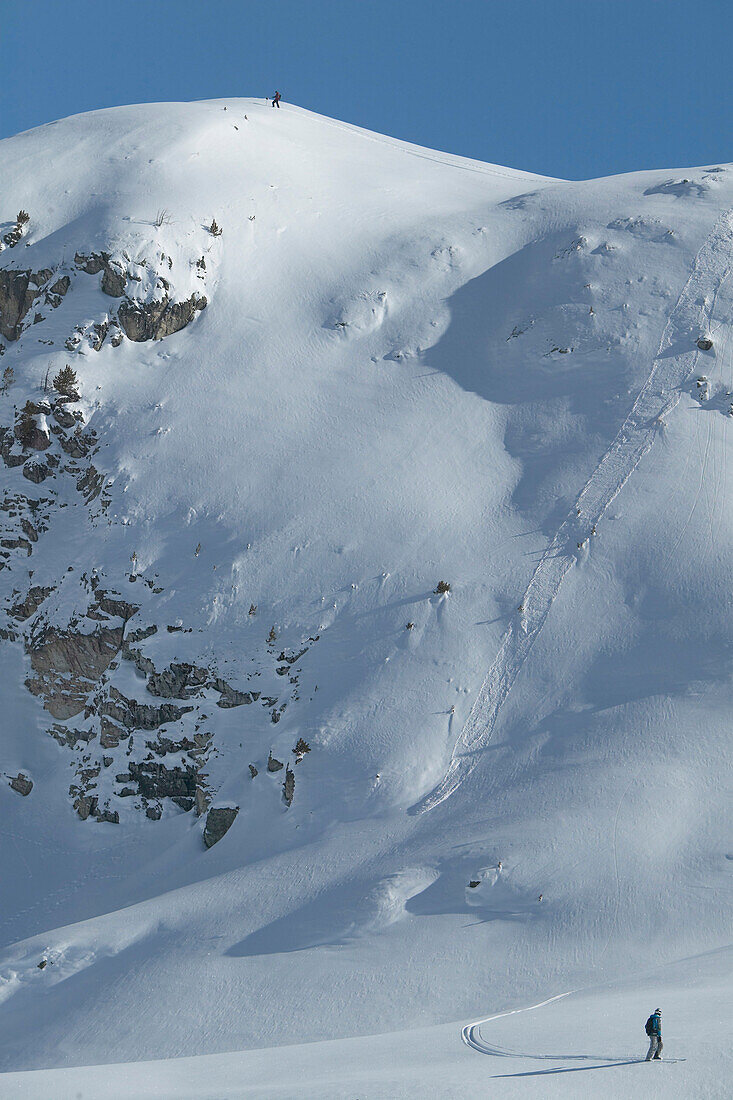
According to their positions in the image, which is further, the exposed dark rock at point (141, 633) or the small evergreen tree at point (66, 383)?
the small evergreen tree at point (66, 383)

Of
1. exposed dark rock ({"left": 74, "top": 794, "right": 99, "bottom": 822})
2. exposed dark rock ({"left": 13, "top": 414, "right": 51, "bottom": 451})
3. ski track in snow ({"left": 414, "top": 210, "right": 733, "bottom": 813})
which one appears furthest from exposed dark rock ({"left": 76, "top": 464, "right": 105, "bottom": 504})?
ski track in snow ({"left": 414, "top": 210, "right": 733, "bottom": 813})

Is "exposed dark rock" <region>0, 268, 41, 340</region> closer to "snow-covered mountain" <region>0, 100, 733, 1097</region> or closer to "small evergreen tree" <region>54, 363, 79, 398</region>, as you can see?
"snow-covered mountain" <region>0, 100, 733, 1097</region>

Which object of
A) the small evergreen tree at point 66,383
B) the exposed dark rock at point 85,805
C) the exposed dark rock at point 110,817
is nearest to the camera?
the exposed dark rock at point 110,817

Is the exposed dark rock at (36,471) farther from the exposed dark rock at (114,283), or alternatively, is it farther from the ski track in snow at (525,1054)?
the ski track in snow at (525,1054)

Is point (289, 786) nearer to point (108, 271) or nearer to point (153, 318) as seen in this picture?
point (153, 318)

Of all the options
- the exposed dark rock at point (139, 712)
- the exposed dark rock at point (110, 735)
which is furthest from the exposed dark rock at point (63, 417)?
the exposed dark rock at point (110, 735)

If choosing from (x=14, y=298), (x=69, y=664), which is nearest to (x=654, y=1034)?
(x=69, y=664)

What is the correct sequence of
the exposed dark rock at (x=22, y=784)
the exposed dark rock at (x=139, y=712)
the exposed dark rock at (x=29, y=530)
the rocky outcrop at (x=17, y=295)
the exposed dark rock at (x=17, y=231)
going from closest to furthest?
1. the exposed dark rock at (x=139, y=712)
2. the exposed dark rock at (x=22, y=784)
3. the exposed dark rock at (x=29, y=530)
4. the rocky outcrop at (x=17, y=295)
5. the exposed dark rock at (x=17, y=231)
